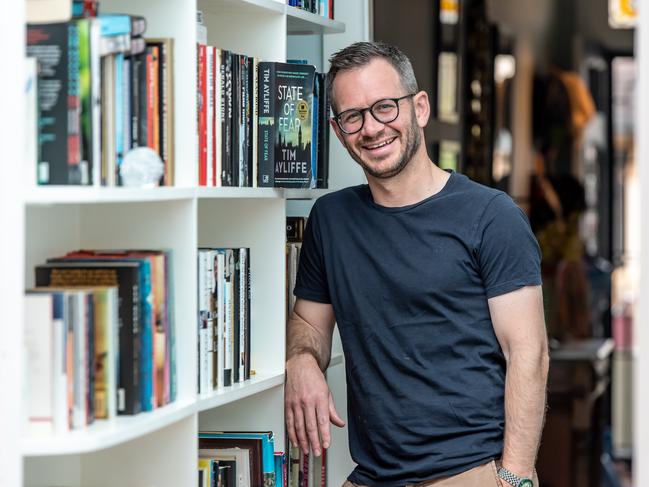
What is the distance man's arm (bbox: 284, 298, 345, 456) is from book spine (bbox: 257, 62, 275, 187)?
1.14 feet

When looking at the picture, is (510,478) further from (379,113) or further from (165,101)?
(165,101)

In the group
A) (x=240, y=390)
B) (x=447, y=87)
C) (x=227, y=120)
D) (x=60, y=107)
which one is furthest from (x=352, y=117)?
(x=447, y=87)

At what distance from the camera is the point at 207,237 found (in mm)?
2674

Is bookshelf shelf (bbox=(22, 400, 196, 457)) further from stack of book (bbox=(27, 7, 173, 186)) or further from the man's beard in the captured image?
the man's beard

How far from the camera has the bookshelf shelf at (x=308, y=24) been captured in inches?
107

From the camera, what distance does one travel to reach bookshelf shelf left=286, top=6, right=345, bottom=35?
8.94 ft

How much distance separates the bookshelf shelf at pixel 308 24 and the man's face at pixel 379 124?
11.8 inches

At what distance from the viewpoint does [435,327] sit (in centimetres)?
248

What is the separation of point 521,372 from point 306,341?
1.68 ft

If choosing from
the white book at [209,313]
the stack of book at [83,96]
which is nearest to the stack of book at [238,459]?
the white book at [209,313]

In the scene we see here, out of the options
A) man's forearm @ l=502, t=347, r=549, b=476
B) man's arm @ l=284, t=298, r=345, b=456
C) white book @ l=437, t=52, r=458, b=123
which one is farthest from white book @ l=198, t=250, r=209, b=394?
white book @ l=437, t=52, r=458, b=123

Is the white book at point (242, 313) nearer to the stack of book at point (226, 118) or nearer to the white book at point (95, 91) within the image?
the stack of book at point (226, 118)

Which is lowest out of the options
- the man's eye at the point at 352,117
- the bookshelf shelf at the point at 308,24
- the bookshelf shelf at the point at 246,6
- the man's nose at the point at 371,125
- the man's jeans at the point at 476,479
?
the man's jeans at the point at 476,479

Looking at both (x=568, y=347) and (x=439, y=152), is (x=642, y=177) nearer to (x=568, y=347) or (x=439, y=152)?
(x=439, y=152)
